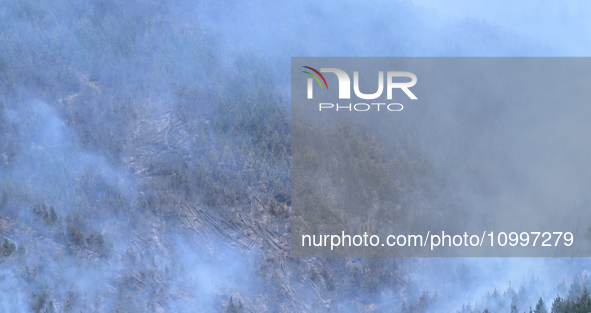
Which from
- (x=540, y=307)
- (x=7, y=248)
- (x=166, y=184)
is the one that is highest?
(x=166, y=184)

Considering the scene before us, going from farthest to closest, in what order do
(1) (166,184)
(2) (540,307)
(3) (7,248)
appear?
(1) (166,184) < (3) (7,248) < (2) (540,307)

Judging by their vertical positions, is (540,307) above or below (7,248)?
below

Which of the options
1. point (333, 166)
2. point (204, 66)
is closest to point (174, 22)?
point (204, 66)

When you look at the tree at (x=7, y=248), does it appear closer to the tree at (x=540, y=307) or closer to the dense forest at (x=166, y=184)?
the dense forest at (x=166, y=184)

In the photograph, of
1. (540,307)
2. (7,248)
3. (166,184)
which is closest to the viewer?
(540,307)

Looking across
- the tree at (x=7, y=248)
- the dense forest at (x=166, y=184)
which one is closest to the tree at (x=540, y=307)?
the dense forest at (x=166, y=184)

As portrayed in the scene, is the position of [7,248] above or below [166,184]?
below

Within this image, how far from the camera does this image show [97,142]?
143 ft

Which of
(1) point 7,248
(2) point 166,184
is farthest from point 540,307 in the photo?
(1) point 7,248

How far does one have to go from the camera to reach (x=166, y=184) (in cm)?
4316

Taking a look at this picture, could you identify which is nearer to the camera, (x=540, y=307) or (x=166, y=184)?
(x=540, y=307)

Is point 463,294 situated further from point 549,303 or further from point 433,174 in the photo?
point 433,174

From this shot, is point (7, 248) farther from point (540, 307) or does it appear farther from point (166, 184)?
point (540, 307)

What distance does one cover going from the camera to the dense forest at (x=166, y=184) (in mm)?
40406
